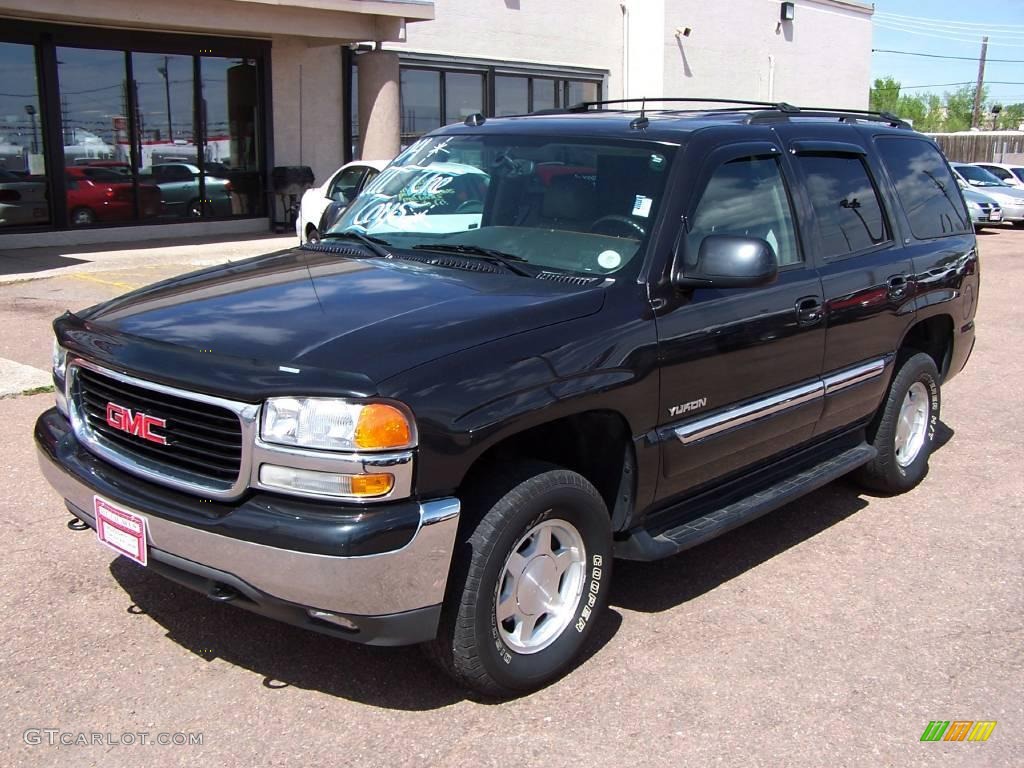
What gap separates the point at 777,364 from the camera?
459 centimetres

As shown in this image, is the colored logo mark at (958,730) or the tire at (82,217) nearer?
the colored logo mark at (958,730)

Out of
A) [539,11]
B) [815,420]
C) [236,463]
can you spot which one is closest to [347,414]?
[236,463]

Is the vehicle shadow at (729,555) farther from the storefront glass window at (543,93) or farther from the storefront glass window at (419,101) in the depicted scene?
→ the storefront glass window at (543,93)

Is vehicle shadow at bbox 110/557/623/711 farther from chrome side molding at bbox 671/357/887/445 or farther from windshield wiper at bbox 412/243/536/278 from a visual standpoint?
windshield wiper at bbox 412/243/536/278

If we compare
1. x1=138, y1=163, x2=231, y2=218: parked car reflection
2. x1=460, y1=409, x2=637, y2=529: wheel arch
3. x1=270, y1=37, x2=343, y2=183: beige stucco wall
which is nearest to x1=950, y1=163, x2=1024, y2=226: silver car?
x1=270, y1=37, x2=343, y2=183: beige stucco wall

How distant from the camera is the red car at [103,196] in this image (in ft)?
53.5

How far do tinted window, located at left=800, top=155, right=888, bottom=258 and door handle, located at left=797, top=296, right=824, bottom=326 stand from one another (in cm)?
33

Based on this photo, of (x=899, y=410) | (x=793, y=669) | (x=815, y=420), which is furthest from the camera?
(x=899, y=410)

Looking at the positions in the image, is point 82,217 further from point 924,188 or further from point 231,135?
point 924,188

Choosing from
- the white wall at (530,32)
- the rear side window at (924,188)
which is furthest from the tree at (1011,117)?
the rear side window at (924,188)

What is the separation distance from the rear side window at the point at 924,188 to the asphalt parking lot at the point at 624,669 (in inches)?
67.5

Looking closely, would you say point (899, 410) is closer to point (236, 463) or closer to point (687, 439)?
point (687, 439)

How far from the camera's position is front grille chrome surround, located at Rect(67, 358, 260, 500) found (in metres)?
3.19

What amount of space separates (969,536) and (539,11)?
19735 millimetres
